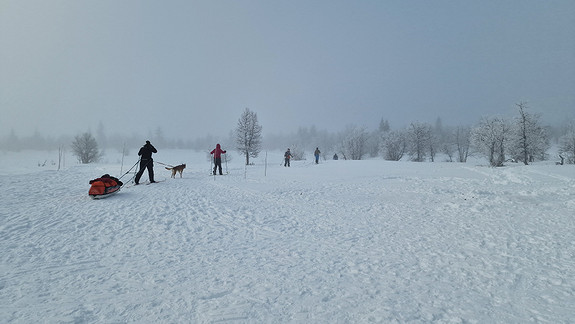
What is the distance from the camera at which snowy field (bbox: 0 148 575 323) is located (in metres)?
3.30

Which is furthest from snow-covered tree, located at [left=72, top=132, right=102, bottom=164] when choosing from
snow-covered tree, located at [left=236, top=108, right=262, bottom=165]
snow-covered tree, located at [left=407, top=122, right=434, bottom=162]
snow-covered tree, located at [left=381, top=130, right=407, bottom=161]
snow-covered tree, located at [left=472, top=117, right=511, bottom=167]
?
snow-covered tree, located at [left=472, top=117, right=511, bottom=167]

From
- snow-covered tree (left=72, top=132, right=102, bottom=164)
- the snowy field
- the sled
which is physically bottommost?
the snowy field

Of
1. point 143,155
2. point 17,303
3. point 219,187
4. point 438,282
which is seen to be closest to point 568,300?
point 438,282

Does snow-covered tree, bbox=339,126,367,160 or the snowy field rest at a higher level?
snow-covered tree, bbox=339,126,367,160

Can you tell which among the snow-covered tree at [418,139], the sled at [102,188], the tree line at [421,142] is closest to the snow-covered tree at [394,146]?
the tree line at [421,142]

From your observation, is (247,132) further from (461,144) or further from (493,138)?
(461,144)

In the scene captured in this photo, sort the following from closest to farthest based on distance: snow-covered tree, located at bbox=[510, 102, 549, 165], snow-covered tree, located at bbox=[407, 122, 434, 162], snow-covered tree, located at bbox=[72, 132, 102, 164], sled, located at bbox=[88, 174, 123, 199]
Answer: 1. sled, located at bbox=[88, 174, 123, 199]
2. snow-covered tree, located at bbox=[510, 102, 549, 165]
3. snow-covered tree, located at bbox=[72, 132, 102, 164]
4. snow-covered tree, located at bbox=[407, 122, 434, 162]

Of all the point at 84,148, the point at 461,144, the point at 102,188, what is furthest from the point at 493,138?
the point at 84,148

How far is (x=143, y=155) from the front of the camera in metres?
13.4

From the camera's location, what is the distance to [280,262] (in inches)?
191

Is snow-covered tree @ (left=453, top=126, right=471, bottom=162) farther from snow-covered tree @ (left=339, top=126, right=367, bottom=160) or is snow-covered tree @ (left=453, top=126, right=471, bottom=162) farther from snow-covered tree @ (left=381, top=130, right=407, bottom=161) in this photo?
snow-covered tree @ (left=339, top=126, right=367, bottom=160)

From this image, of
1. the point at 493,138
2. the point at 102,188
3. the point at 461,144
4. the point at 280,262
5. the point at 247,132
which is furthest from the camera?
the point at 461,144

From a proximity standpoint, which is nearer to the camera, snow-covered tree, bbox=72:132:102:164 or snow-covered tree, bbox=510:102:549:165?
snow-covered tree, bbox=510:102:549:165

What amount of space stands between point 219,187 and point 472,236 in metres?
11.5
